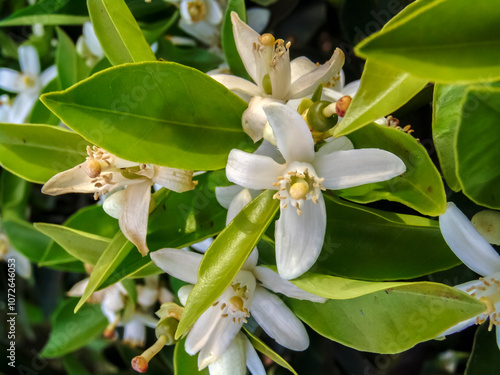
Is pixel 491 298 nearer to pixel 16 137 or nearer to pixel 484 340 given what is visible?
pixel 484 340

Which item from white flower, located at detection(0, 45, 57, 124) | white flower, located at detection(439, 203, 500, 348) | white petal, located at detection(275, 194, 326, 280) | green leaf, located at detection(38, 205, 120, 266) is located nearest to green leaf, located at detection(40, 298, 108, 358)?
green leaf, located at detection(38, 205, 120, 266)

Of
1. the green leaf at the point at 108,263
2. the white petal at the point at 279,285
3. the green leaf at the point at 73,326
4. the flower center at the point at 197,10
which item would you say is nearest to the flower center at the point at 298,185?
the white petal at the point at 279,285

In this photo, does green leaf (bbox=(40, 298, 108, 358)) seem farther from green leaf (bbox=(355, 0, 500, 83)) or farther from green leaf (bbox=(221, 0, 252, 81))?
green leaf (bbox=(355, 0, 500, 83))

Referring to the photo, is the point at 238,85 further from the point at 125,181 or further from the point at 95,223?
the point at 95,223

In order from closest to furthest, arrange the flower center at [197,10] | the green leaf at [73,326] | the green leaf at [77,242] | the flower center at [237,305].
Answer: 1. the flower center at [237,305]
2. the green leaf at [77,242]
3. the flower center at [197,10]
4. the green leaf at [73,326]

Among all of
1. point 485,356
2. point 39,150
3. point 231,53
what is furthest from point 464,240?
point 39,150

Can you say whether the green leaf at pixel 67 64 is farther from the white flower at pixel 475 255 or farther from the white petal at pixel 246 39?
the white flower at pixel 475 255

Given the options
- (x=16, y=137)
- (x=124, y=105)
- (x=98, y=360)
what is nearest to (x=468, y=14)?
(x=124, y=105)
